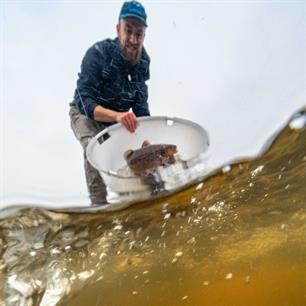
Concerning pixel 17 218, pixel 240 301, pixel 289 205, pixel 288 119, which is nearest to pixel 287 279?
pixel 240 301

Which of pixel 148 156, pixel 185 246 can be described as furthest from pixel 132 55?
pixel 185 246

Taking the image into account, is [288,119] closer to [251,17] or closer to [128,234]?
[251,17]

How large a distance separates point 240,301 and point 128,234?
1.25 metres

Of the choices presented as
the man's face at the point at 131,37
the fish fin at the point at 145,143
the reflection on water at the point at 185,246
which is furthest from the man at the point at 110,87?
the reflection on water at the point at 185,246

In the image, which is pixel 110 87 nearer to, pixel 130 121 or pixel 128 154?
pixel 130 121

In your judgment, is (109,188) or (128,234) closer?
(109,188)

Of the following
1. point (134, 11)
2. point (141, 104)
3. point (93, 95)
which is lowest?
point (141, 104)

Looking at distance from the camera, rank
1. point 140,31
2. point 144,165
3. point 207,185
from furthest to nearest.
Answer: point 207,185, point 140,31, point 144,165

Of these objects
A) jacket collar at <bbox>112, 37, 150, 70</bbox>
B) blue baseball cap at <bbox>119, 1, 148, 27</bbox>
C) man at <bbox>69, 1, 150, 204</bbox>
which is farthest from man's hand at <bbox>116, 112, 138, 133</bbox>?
blue baseball cap at <bbox>119, 1, 148, 27</bbox>

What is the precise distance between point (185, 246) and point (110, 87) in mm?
1523

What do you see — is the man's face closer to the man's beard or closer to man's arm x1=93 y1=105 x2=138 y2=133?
the man's beard

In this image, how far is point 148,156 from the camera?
173 inches

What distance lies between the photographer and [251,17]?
550 centimetres

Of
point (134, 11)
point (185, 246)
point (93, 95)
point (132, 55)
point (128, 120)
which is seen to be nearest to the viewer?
point (128, 120)
